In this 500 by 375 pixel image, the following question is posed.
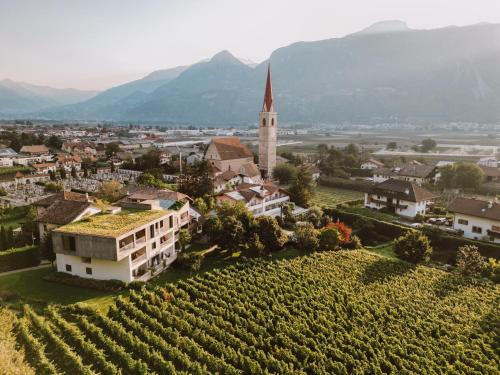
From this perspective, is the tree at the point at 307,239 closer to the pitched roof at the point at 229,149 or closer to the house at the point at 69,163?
the pitched roof at the point at 229,149

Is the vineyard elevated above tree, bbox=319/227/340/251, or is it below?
below

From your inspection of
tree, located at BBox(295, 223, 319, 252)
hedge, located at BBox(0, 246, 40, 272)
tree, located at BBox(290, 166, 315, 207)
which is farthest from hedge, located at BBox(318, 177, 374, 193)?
hedge, located at BBox(0, 246, 40, 272)

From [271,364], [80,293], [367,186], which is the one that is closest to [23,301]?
[80,293]

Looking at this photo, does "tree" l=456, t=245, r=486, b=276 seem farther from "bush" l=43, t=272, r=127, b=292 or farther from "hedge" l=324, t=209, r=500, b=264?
"bush" l=43, t=272, r=127, b=292

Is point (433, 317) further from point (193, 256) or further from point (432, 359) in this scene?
point (193, 256)

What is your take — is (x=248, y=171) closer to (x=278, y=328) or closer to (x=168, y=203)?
(x=168, y=203)

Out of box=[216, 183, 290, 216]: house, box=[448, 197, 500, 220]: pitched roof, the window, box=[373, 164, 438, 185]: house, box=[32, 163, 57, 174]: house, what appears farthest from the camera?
box=[32, 163, 57, 174]: house

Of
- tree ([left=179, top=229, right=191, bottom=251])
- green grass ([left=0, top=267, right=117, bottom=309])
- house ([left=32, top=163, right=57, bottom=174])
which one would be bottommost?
green grass ([left=0, top=267, right=117, bottom=309])

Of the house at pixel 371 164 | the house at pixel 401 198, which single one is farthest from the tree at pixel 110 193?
the house at pixel 371 164
